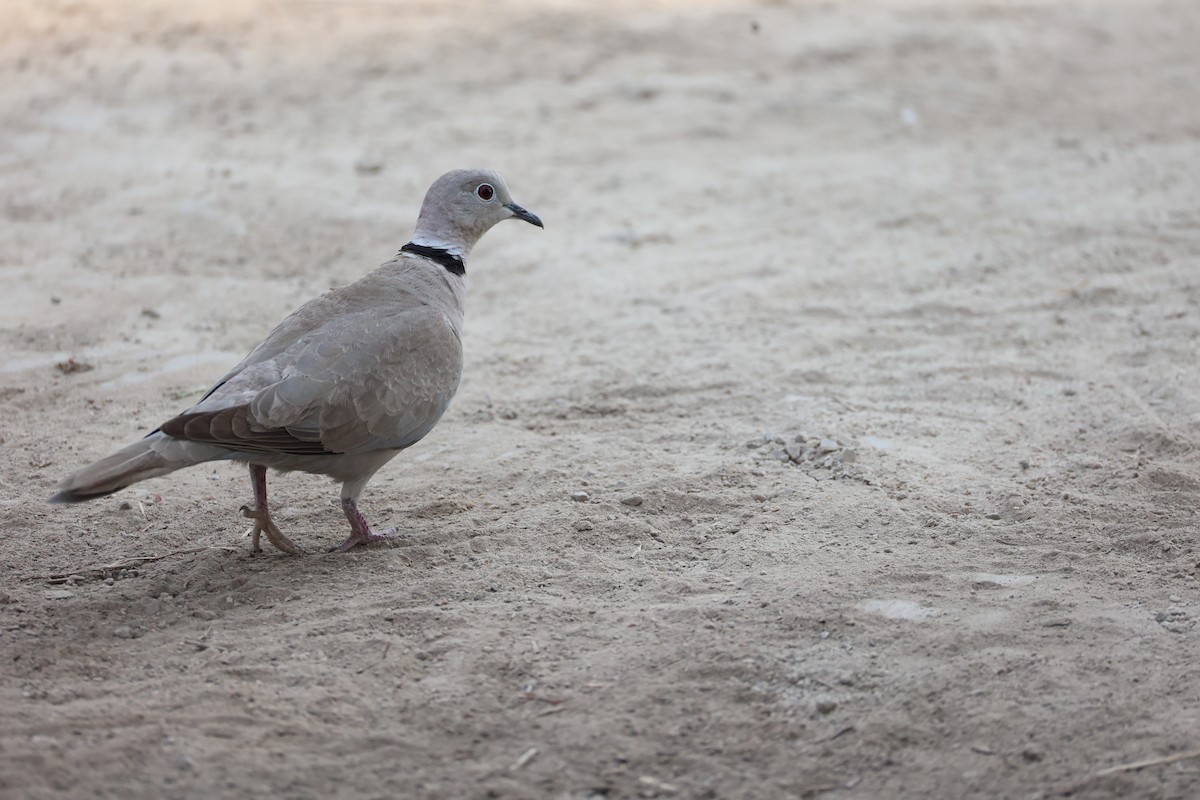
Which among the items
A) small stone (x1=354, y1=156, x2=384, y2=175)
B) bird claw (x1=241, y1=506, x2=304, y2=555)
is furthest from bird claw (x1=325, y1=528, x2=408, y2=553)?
small stone (x1=354, y1=156, x2=384, y2=175)

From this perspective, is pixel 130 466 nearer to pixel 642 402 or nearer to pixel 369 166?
pixel 642 402

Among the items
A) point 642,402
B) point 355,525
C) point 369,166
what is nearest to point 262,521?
point 355,525

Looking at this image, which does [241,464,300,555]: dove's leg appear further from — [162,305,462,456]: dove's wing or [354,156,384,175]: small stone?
[354,156,384,175]: small stone

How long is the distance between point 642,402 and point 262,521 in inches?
68.3

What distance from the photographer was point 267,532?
12.0 ft

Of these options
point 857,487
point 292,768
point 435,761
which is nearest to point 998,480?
Result: point 857,487

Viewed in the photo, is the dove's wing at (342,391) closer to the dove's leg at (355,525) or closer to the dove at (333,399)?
the dove at (333,399)

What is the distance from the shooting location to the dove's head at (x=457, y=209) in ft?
14.3

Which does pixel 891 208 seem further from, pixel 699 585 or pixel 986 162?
pixel 699 585

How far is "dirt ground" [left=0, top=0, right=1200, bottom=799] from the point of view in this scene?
2764 millimetres

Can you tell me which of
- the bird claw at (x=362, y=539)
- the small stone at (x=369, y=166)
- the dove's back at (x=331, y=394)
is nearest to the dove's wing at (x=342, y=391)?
the dove's back at (x=331, y=394)

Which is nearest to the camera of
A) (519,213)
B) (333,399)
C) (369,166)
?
(333,399)

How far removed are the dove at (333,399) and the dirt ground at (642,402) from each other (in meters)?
0.30

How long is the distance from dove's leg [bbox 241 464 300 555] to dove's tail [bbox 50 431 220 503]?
310mm
